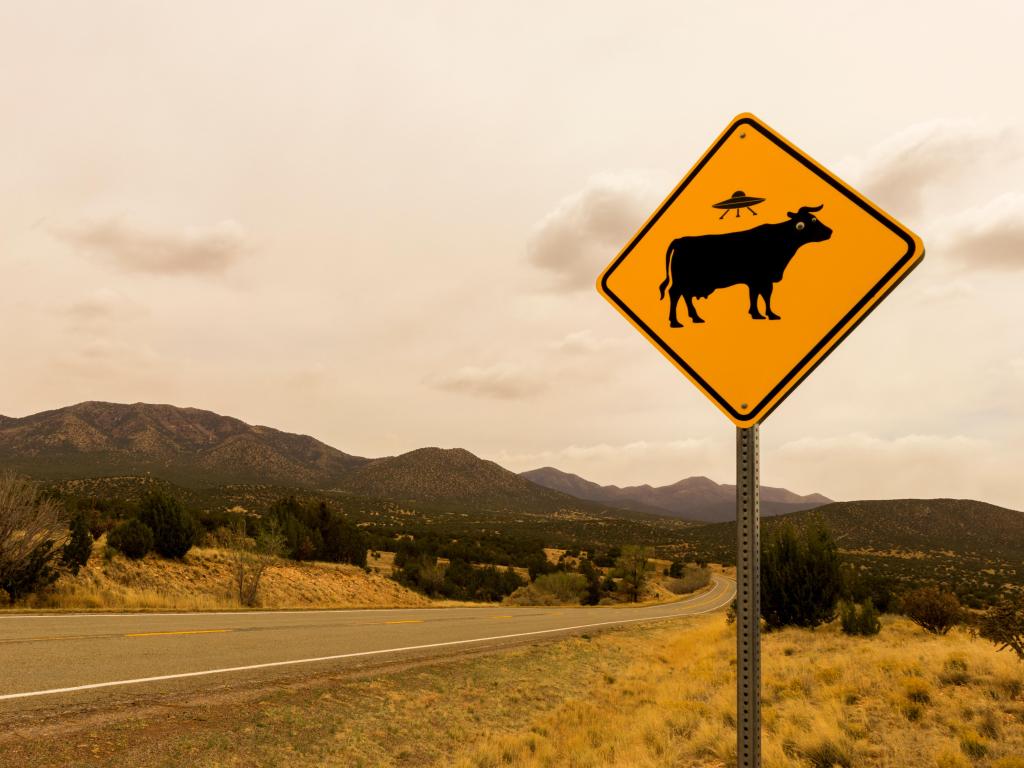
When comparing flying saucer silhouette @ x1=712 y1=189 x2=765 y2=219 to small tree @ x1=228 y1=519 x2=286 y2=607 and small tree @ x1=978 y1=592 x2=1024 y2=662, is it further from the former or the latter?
small tree @ x1=228 y1=519 x2=286 y2=607

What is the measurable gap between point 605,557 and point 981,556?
50.0 meters

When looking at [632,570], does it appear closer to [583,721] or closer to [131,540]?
[131,540]

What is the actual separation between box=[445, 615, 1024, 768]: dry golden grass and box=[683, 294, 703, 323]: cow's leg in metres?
4.81

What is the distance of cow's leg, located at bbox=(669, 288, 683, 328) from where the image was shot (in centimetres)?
286

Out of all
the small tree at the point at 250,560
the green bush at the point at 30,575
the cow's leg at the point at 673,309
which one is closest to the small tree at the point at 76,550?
the green bush at the point at 30,575

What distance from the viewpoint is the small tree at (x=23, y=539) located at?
623 inches

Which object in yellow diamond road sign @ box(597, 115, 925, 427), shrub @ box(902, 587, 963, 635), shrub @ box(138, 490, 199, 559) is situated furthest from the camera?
shrub @ box(138, 490, 199, 559)

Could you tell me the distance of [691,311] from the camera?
2.88 m

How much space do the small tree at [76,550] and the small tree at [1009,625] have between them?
864 inches

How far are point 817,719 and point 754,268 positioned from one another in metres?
6.00

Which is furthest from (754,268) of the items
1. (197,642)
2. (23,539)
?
(23,539)

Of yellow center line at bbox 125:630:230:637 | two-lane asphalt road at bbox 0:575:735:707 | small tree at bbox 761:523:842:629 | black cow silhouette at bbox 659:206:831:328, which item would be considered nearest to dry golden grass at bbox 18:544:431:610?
two-lane asphalt road at bbox 0:575:735:707

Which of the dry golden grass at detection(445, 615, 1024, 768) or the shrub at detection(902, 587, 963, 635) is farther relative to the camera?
the shrub at detection(902, 587, 963, 635)

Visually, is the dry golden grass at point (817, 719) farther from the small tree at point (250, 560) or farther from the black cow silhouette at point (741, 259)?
the small tree at point (250, 560)
